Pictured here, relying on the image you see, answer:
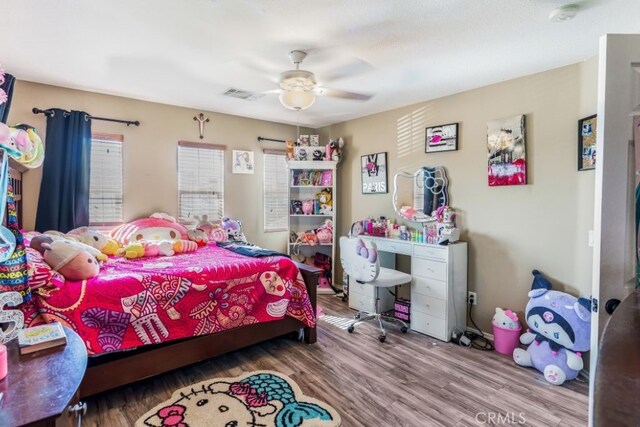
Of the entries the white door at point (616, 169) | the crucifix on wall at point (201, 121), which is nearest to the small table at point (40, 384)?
the white door at point (616, 169)

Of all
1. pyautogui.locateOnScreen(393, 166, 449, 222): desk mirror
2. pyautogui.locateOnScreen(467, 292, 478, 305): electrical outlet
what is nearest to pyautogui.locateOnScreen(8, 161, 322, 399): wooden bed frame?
pyautogui.locateOnScreen(393, 166, 449, 222): desk mirror

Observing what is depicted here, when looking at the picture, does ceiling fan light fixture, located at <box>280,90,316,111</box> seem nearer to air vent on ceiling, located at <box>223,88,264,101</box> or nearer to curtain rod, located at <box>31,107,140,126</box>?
air vent on ceiling, located at <box>223,88,264,101</box>

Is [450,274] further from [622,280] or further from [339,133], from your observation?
[339,133]

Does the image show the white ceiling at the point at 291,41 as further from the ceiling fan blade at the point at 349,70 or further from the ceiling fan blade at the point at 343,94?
the ceiling fan blade at the point at 343,94

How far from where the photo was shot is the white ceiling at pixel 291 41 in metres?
1.86

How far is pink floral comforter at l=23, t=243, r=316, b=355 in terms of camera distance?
1.92m

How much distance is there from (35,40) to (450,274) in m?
3.66

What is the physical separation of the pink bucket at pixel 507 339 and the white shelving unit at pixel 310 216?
218 cm

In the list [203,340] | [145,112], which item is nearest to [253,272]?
[203,340]

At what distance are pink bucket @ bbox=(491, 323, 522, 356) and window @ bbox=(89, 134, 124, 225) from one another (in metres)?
3.87

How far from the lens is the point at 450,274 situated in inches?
119

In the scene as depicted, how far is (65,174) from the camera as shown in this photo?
3.16 metres

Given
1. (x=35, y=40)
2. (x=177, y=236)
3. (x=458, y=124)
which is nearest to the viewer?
(x=35, y=40)

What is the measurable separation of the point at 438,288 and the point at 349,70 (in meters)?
2.09
